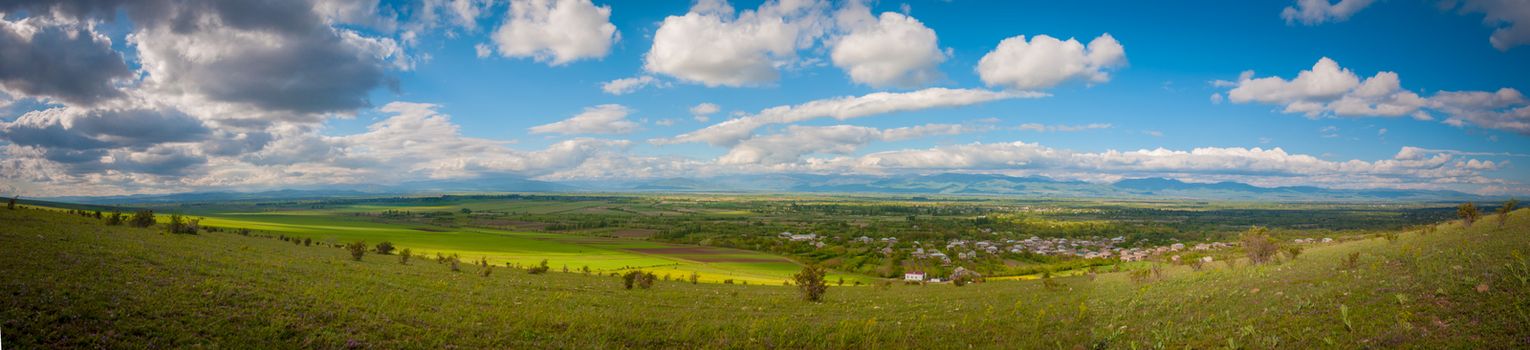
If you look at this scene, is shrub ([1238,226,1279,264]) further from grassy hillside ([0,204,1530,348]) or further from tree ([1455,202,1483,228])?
tree ([1455,202,1483,228])

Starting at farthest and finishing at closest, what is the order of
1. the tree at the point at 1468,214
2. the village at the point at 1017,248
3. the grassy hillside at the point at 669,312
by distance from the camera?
the village at the point at 1017,248 → the tree at the point at 1468,214 → the grassy hillside at the point at 669,312

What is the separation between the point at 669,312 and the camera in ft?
67.9

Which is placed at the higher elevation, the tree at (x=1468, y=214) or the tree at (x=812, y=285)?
the tree at (x=1468, y=214)

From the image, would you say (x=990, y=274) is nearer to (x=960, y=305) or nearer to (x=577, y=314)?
(x=960, y=305)

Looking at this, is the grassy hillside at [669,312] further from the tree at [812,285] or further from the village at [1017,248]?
the village at [1017,248]

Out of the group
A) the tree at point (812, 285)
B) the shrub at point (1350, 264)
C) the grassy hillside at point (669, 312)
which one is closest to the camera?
the grassy hillside at point (669, 312)

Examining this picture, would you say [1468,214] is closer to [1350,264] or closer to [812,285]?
[1350,264]

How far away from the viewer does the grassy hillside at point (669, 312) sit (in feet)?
35.2

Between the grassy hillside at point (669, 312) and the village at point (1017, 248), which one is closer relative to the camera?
the grassy hillside at point (669, 312)

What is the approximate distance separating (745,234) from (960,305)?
93.4 metres

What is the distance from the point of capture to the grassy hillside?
10.7 meters

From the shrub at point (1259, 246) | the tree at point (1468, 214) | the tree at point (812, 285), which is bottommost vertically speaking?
the tree at point (812, 285)

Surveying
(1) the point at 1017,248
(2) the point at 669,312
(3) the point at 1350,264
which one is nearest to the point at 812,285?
(2) the point at 669,312

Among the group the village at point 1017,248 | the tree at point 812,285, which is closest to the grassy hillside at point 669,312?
the tree at point 812,285
